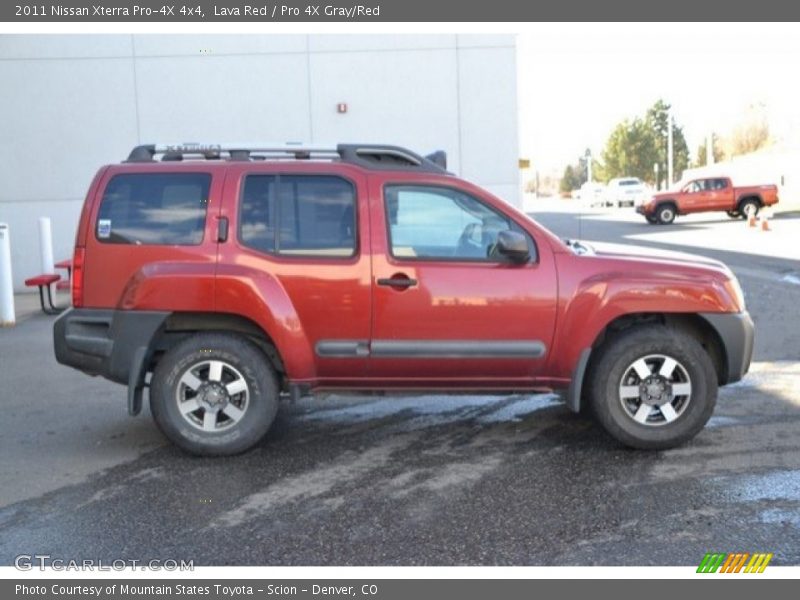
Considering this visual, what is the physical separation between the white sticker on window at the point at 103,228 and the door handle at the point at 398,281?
6.28 feet

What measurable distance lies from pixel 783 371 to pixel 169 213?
5923 millimetres

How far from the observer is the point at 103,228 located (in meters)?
5.81

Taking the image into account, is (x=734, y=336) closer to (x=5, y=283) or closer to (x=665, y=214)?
(x=5, y=283)

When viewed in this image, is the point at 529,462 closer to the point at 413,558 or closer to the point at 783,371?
the point at 413,558

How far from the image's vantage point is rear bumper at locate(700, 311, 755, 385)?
5773 millimetres

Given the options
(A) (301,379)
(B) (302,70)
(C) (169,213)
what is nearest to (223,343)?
(A) (301,379)

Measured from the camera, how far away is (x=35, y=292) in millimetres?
15891

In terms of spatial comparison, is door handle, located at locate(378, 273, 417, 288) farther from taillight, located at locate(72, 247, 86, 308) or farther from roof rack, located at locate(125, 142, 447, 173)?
taillight, located at locate(72, 247, 86, 308)

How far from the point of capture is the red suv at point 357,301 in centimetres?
569

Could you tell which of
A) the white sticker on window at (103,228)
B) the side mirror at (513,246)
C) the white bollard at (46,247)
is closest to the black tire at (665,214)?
the white bollard at (46,247)

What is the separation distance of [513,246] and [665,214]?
29523mm

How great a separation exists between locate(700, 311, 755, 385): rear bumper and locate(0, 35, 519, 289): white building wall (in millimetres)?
9767

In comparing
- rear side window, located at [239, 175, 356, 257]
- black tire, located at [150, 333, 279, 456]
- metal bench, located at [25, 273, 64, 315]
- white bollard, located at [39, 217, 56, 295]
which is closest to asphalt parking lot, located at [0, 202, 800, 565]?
black tire, located at [150, 333, 279, 456]

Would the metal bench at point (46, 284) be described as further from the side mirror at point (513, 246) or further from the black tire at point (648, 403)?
the black tire at point (648, 403)
